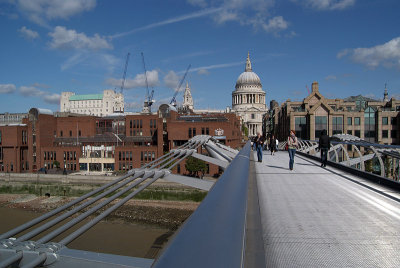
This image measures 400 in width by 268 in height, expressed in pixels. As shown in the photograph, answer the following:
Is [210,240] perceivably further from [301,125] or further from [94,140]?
[94,140]

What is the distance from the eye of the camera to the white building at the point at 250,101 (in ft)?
423

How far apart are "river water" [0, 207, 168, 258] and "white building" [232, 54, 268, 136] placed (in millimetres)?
97362

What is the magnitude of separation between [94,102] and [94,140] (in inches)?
4843

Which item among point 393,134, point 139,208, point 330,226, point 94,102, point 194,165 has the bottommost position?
point 139,208

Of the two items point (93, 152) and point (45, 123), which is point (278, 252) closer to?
point (93, 152)

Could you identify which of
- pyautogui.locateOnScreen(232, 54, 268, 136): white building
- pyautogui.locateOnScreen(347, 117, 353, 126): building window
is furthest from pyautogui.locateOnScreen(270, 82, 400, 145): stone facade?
pyautogui.locateOnScreen(232, 54, 268, 136): white building

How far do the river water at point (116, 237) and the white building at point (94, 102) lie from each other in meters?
131

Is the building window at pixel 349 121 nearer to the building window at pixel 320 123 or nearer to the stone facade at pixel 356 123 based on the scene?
the stone facade at pixel 356 123

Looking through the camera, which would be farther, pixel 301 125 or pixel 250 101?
pixel 250 101

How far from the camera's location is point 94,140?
52594 millimetres

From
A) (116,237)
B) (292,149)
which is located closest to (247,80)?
(116,237)

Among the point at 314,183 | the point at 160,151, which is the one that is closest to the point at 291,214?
the point at 314,183

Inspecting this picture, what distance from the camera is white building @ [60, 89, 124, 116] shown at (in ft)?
533

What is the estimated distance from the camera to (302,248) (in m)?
3.07
